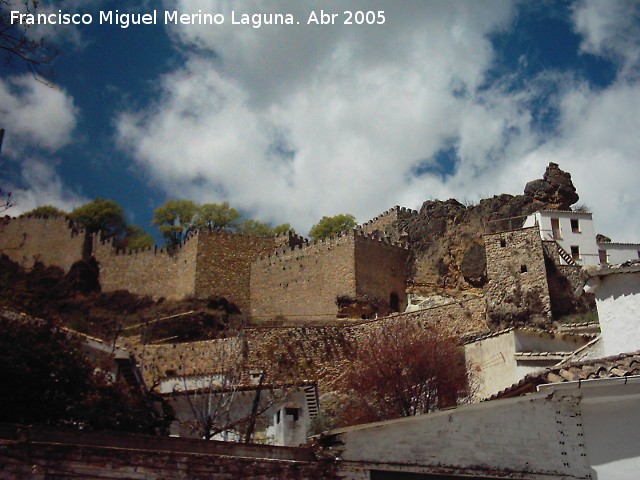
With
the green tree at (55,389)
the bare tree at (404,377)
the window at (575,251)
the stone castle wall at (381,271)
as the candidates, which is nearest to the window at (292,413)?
the bare tree at (404,377)

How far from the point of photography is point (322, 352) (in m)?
32.8

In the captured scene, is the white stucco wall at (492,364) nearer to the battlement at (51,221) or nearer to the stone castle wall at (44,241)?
the stone castle wall at (44,241)

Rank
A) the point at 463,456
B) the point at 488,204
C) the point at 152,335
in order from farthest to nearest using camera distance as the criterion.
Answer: the point at 488,204, the point at 152,335, the point at 463,456

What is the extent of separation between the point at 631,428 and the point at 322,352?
2285 centimetres

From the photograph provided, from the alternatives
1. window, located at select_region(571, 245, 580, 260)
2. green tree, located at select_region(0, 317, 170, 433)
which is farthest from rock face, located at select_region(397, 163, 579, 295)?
green tree, located at select_region(0, 317, 170, 433)

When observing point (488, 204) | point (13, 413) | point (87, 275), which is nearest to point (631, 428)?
point (13, 413)

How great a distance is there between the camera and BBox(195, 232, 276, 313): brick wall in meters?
45.9

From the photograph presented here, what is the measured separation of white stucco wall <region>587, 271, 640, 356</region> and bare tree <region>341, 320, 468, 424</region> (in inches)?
374

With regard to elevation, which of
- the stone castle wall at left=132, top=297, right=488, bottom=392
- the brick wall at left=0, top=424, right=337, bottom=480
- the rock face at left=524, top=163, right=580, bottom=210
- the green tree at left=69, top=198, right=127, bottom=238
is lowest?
the brick wall at left=0, top=424, right=337, bottom=480

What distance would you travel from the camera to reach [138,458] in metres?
8.26

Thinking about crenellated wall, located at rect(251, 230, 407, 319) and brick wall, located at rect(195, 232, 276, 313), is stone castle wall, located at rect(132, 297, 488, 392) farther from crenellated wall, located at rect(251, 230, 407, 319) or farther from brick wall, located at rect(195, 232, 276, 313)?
brick wall, located at rect(195, 232, 276, 313)

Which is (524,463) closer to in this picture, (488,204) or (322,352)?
(322,352)

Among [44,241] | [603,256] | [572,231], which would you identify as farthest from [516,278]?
[44,241]

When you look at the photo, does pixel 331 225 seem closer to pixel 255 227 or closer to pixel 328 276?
pixel 255 227
